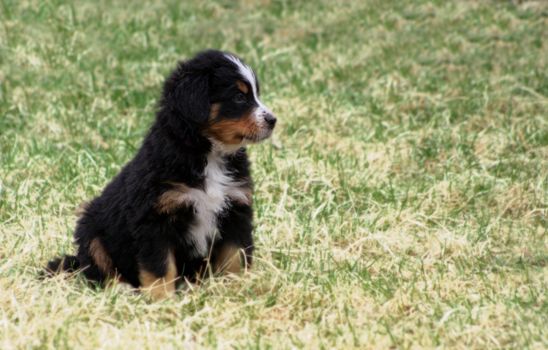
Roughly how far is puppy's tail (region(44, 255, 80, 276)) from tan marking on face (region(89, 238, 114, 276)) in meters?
0.18

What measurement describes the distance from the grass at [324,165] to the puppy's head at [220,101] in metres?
0.75

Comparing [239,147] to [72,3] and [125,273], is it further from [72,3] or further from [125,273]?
[72,3]

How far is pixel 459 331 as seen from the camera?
12.6 ft

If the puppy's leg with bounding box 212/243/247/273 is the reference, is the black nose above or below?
above

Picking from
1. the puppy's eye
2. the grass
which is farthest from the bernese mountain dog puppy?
the grass

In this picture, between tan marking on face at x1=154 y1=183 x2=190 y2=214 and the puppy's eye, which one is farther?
the puppy's eye

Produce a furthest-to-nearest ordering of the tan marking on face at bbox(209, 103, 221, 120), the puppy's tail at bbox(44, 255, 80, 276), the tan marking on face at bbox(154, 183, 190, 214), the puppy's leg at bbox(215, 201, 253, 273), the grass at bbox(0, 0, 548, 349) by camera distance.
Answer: the puppy's tail at bbox(44, 255, 80, 276) → the puppy's leg at bbox(215, 201, 253, 273) → the tan marking on face at bbox(209, 103, 221, 120) → the tan marking on face at bbox(154, 183, 190, 214) → the grass at bbox(0, 0, 548, 349)

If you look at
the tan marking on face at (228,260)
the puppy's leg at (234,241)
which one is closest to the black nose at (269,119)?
the puppy's leg at (234,241)

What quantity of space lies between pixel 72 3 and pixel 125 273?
6.97 meters

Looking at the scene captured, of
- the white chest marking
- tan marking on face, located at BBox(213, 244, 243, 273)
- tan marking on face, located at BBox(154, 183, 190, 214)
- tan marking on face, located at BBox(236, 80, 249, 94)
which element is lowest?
tan marking on face, located at BBox(213, 244, 243, 273)

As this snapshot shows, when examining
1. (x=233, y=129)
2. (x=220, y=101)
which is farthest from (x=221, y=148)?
(x=220, y=101)

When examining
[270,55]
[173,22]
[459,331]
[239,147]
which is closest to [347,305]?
[459,331]

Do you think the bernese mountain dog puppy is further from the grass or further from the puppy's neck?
the grass

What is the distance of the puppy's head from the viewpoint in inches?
166
